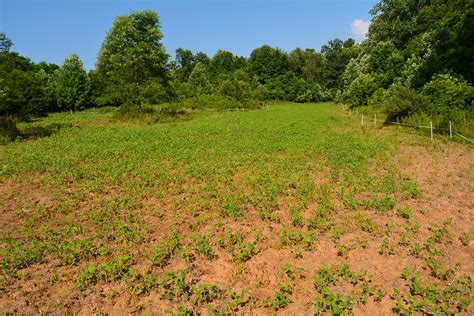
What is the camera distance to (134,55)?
32750mm

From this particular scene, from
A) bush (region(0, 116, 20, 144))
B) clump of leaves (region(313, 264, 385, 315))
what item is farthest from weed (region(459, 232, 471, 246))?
bush (region(0, 116, 20, 144))

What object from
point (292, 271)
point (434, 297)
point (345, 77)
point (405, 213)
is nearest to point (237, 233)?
point (292, 271)

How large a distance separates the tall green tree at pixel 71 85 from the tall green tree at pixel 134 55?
21.1 metres

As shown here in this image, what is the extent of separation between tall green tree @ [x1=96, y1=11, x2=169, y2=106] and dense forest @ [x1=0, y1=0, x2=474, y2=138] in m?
0.10

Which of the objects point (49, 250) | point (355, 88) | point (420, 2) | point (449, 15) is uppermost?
point (420, 2)

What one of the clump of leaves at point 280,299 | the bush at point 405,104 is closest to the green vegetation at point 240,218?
the clump of leaves at point 280,299

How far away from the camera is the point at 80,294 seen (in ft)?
19.2

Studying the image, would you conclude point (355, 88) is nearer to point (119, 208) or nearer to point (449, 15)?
point (449, 15)

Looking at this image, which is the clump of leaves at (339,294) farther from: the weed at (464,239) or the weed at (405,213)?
the weed at (405,213)

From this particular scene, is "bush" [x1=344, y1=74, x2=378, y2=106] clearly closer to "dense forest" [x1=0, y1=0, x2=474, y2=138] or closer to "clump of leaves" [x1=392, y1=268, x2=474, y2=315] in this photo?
"dense forest" [x1=0, y1=0, x2=474, y2=138]

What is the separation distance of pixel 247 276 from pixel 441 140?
18049 millimetres

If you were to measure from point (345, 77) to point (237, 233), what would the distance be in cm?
6348

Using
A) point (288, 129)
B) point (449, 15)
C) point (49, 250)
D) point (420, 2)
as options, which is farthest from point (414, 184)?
point (420, 2)

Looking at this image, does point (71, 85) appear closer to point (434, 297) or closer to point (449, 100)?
point (449, 100)
